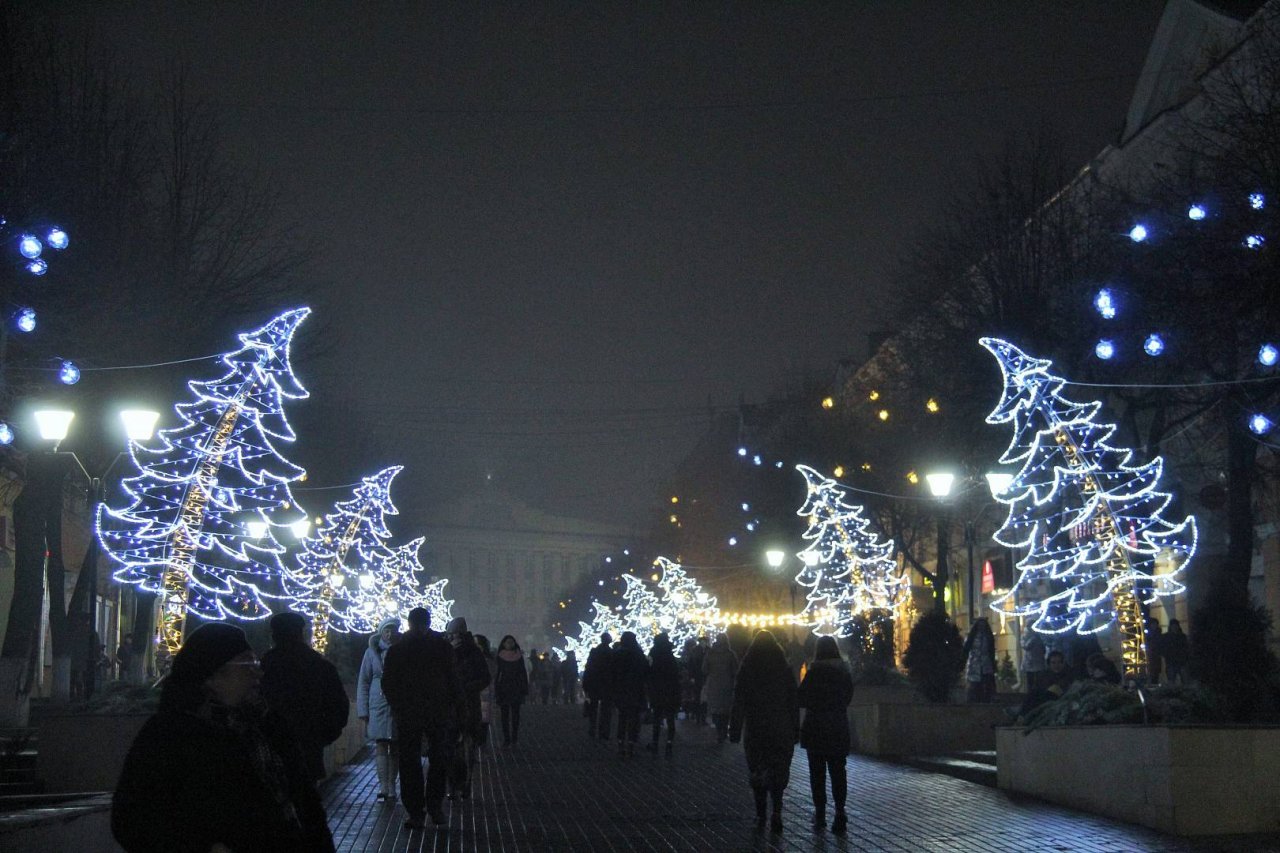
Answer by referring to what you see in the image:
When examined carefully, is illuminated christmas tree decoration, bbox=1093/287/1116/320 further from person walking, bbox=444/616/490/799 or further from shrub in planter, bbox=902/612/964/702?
person walking, bbox=444/616/490/799

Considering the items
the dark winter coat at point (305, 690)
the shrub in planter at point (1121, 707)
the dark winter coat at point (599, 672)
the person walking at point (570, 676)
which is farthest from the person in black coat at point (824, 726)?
the person walking at point (570, 676)

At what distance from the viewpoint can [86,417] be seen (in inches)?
1316

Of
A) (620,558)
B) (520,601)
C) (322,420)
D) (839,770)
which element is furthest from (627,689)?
(520,601)

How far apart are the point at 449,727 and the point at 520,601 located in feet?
523

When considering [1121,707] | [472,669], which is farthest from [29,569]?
[1121,707]

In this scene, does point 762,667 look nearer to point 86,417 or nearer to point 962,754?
point 962,754

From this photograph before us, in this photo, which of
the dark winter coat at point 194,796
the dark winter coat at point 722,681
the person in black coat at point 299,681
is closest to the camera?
the dark winter coat at point 194,796

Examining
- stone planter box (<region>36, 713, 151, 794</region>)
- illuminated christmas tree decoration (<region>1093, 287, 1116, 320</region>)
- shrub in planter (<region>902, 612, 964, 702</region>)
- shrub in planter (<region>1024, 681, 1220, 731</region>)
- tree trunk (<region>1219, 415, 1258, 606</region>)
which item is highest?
illuminated christmas tree decoration (<region>1093, 287, 1116, 320</region>)

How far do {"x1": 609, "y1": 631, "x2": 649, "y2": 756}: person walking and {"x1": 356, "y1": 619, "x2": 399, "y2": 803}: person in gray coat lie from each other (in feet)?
27.2

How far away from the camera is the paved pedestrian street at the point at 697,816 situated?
13.8 metres

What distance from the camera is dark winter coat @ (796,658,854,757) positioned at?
15.6 meters

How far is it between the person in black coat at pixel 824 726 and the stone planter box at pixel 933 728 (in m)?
9.56

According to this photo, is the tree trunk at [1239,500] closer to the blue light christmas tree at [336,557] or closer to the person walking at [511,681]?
the person walking at [511,681]

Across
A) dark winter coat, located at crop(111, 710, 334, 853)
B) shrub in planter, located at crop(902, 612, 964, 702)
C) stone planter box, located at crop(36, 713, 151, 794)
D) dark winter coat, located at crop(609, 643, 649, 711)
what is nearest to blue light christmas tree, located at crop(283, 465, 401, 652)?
dark winter coat, located at crop(609, 643, 649, 711)
